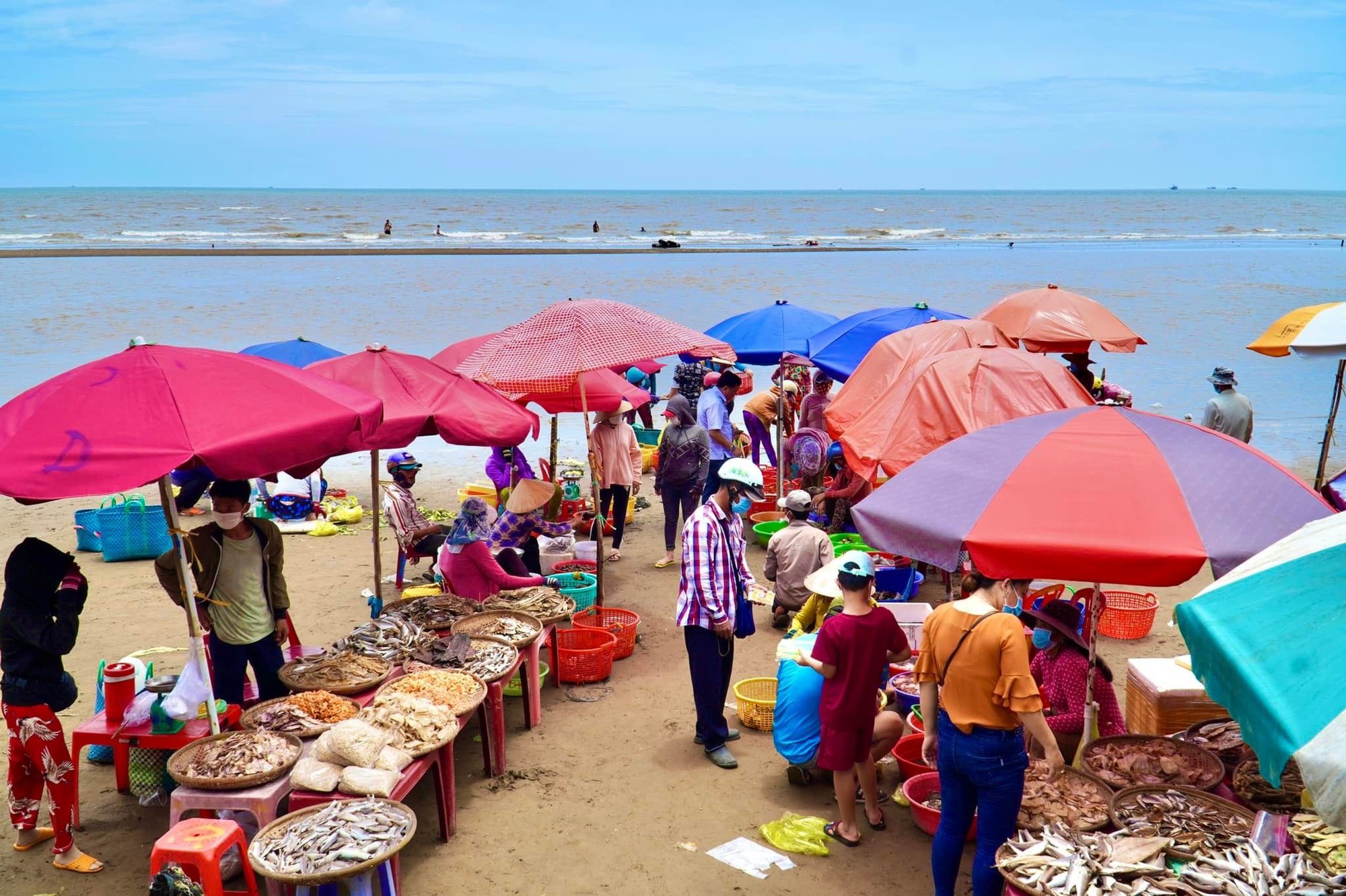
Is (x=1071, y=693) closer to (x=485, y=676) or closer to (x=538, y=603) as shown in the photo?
(x=485, y=676)

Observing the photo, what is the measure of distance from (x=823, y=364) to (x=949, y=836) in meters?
6.62

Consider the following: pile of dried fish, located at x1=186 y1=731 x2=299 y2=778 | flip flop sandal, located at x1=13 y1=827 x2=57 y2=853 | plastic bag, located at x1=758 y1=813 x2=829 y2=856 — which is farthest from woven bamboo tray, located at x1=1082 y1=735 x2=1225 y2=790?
flip flop sandal, located at x1=13 y1=827 x2=57 y2=853

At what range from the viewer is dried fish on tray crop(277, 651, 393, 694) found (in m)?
5.85

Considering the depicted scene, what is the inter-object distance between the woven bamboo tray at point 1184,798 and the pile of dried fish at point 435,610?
4380 mm

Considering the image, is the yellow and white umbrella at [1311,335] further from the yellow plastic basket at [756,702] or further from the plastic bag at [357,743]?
the plastic bag at [357,743]

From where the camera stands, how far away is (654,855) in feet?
17.8

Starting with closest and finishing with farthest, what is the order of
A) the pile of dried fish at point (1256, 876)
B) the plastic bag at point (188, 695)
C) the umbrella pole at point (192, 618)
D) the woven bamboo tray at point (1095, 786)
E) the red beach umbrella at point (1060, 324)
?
the pile of dried fish at point (1256, 876) < the woven bamboo tray at point (1095, 786) < the umbrella pole at point (192, 618) < the plastic bag at point (188, 695) < the red beach umbrella at point (1060, 324)

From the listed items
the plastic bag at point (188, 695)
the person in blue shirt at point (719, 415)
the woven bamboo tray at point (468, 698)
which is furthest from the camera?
the person in blue shirt at point (719, 415)

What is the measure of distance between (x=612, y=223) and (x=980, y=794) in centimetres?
8020

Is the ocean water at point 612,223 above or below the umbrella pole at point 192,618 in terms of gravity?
above

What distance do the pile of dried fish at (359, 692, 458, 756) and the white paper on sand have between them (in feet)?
5.28

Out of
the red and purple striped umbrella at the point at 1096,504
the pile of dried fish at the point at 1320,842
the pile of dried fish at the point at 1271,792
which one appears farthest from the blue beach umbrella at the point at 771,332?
the pile of dried fish at the point at 1320,842

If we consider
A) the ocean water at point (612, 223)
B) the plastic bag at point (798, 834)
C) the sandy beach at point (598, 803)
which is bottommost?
the sandy beach at point (598, 803)

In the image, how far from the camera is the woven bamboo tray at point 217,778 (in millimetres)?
4688
